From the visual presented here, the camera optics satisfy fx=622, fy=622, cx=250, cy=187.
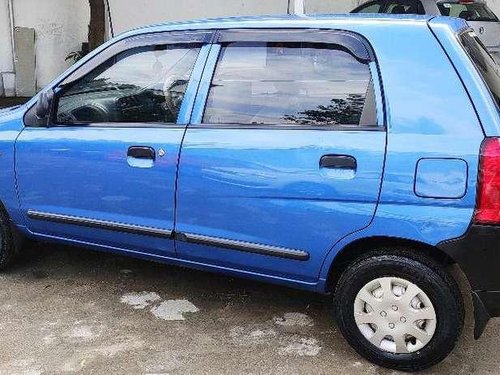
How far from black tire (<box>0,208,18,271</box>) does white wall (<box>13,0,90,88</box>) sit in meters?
6.65

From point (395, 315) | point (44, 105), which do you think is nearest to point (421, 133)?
point (395, 315)

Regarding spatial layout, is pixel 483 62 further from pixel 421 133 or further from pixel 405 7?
pixel 405 7

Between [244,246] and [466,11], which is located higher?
[466,11]

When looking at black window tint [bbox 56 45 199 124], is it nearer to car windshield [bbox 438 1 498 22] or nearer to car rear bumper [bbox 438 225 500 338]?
car rear bumper [bbox 438 225 500 338]

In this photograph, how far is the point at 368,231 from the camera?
2.88 m

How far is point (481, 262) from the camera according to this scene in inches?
107

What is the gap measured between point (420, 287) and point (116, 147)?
1745mm

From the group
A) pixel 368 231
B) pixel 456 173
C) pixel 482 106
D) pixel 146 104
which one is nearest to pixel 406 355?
pixel 368 231

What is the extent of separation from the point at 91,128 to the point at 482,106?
209 centimetres

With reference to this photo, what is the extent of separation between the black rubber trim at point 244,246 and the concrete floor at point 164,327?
50cm

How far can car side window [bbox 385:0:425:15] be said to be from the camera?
9.25 m

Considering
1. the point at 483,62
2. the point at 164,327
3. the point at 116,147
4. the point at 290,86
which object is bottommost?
the point at 164,327

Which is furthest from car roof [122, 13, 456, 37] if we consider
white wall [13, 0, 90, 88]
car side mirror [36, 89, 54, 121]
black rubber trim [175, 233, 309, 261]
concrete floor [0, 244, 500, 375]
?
white wall [13, 0, 90, 88]

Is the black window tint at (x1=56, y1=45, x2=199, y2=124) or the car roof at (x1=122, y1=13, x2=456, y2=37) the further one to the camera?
the black window tint at (x1=56, y1=45, x2=199, y2=124)
